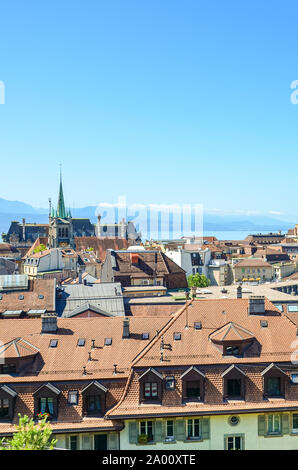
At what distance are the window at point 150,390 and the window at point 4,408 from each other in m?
7.18

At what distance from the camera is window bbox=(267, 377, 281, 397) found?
29391 mm

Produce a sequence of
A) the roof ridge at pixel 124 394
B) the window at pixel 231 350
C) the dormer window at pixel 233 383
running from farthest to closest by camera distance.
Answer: the window at pixel 231 350 < the dormer window at pixel 233 383 < the roof ridge at pixel 124 394

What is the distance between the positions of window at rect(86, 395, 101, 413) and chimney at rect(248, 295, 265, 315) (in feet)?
36.8

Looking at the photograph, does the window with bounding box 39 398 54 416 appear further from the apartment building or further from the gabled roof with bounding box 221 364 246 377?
the gabled roof with bounding box 221 364 246 377

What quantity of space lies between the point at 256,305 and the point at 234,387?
6.21 meters

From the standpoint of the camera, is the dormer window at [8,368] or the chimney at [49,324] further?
the chimney at [49,324]

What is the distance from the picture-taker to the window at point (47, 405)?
27797 mm

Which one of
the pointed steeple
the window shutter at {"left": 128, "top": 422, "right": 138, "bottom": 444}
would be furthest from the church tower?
the window shutter at {"left": 128, "top": 422, "right": 138, "bottom": 444}

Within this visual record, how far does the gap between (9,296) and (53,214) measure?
139m

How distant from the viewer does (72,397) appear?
92.4ft

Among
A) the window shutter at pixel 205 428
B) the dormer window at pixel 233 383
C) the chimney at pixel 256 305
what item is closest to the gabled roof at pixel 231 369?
the dormer window at pixel 233 383

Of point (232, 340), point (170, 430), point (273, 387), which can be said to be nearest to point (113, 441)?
point (170, 430)

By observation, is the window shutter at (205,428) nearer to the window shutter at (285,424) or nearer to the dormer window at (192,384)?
the dormer window at (192,384)
